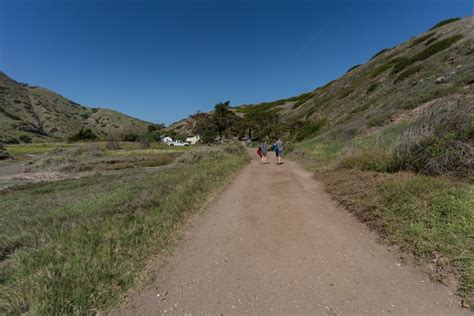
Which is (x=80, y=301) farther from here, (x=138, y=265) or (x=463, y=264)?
(x=463, y=264)

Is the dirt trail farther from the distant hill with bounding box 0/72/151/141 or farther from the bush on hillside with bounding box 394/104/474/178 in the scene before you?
the distant hill with bounding box 0/72/151/141

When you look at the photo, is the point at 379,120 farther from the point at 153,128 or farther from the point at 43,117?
the point at 43,117

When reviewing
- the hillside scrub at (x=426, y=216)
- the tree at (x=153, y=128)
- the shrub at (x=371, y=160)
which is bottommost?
the hillside scrub at (x=426, y=216)

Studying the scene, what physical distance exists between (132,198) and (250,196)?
3.86m

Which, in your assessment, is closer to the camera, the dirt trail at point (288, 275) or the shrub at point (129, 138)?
the dirt trail at point (288, 275)

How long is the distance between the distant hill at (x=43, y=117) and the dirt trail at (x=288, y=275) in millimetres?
88639

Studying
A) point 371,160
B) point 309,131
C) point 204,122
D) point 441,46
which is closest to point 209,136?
point 204,122

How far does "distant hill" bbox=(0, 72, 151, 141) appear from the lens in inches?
2879

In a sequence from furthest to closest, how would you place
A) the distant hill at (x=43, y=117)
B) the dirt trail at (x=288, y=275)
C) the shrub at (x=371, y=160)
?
the distant hill at (x=43, y=117) < the shrub at (x=371, y=160) < the dirt trail at (x=288, y=275)

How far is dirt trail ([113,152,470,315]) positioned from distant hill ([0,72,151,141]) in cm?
8864

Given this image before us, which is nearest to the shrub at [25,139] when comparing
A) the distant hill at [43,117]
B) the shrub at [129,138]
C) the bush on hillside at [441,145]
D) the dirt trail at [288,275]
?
the distant hill at [43,117]

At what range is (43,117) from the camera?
95312 mm

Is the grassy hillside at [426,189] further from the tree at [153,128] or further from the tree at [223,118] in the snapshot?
the tree at [153,128]

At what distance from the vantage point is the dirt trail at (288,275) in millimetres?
2510
